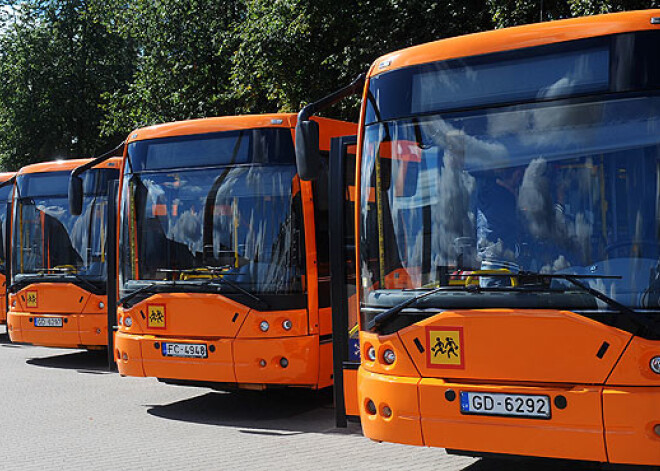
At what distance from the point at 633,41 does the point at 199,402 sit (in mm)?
6546

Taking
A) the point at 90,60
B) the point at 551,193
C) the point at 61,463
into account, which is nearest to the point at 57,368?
the point at 61,463

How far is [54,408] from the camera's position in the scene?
9.86 m

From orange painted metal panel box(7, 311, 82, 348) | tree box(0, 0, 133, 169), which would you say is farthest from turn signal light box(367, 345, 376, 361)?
tree box(0, 0, 133, 169)

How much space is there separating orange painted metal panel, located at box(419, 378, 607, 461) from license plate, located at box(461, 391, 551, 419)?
3cm

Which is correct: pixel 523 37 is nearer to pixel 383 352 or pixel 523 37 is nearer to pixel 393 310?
pixel 393 310

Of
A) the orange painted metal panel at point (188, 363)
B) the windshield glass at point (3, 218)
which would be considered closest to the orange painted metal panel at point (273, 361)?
the orange painted metal panel at point (188, 363)

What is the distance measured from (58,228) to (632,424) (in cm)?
973

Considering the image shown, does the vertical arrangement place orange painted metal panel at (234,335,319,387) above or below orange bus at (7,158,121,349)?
below

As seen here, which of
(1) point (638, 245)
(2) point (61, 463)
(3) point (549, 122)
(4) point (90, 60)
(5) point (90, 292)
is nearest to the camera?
(1) point (638, 245)

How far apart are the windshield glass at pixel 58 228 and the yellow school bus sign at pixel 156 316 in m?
3.56

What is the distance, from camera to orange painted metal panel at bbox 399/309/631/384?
17.1 ft

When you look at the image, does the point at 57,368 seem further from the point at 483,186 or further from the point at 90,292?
the point at 483,186

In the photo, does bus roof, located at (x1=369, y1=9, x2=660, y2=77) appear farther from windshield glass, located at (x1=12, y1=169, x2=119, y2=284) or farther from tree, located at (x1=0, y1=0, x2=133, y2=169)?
tree, located at (x1=0, y1=0, x2=133, y2=169)

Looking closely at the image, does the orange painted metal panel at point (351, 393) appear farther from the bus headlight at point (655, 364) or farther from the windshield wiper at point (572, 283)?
the bus headlight at point (655, 364)
